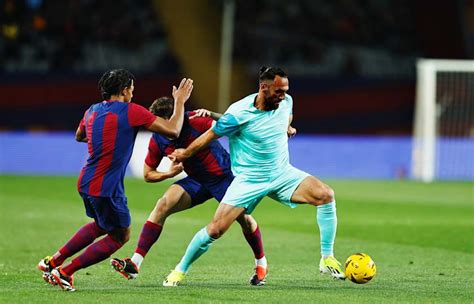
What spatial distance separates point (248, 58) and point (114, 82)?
25.8m

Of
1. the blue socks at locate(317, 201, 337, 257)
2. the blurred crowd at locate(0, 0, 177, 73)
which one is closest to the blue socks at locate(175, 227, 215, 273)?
the blue socks at locate(317, 201, 337, 257)

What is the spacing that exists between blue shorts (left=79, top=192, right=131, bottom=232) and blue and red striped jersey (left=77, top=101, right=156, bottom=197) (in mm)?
55

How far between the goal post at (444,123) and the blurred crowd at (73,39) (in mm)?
8000

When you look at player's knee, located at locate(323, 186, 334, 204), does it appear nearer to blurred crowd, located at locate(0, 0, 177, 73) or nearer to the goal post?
the goal post

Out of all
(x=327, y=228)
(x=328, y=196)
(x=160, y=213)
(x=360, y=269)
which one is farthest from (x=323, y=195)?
(x=160, y=213)

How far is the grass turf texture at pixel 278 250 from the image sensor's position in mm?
9508

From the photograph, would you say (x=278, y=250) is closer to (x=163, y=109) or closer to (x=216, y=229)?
(x=163, y=109)

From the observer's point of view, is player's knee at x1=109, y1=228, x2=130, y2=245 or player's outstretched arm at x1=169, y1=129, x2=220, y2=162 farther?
player's outstretched arm at x1=169, y1=129, x2=220, y2=162

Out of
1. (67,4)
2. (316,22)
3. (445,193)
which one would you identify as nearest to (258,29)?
(316,22)

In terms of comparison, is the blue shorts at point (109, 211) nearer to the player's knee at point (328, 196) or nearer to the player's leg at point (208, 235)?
the player's leg at point (208, 235)

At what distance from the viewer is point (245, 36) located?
35.8m

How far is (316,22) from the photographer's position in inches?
1452

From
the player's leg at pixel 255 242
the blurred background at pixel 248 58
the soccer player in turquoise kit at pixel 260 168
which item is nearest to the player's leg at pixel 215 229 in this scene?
the soccer player in turquoise kit at pixel 260 168

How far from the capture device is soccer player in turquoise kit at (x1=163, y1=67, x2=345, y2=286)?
32.7ft
